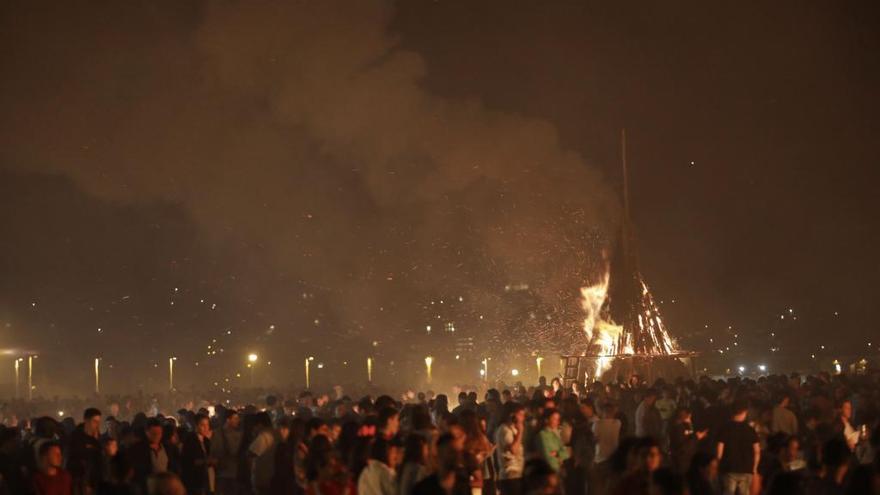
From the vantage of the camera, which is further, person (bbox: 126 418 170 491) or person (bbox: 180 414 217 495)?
person (bbox: 180 414 217 495)

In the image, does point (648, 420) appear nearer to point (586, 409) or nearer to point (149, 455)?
point (586, 409)

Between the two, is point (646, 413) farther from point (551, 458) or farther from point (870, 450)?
point (870, 450)

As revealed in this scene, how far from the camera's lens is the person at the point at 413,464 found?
804 centimetres

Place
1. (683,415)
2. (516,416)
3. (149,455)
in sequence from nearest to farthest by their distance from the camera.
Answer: (149,455) → (516,416) → (683,415)

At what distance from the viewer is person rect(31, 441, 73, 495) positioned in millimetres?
9797

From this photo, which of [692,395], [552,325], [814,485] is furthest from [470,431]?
[552,325]

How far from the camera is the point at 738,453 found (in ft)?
36.5

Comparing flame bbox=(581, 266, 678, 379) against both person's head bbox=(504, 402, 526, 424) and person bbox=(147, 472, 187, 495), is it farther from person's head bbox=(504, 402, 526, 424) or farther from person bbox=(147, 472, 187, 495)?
person bbox=(147, 472, 187, 495)

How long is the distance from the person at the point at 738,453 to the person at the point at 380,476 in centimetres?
406

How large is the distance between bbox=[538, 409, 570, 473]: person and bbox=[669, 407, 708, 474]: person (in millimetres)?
1232

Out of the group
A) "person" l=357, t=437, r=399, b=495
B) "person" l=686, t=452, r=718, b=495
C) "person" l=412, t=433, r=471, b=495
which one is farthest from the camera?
"person" l=686, t=452, r=718, b=495

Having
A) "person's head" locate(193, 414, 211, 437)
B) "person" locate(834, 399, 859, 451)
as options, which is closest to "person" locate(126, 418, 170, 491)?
"person's head" locate(193, 414, 211, 437)

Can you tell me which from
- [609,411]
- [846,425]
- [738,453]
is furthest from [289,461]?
[846,425]

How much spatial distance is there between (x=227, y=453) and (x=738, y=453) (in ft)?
20.6
